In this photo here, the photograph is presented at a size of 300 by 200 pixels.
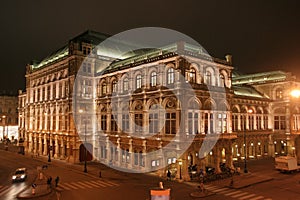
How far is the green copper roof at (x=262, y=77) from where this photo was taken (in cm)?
6006

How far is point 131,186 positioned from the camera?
3328cm

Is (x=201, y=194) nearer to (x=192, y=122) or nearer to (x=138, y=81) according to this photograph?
(x=192, y=122)

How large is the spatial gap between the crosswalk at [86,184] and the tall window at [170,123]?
1022cm

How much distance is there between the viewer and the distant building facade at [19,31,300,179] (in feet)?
127

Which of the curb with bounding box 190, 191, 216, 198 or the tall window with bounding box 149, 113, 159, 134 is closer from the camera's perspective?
the curb with bounding box 190, 191, 216, 198

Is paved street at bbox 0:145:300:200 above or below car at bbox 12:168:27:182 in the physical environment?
below

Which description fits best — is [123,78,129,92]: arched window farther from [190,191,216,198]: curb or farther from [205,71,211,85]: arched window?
[190,191,216,198]: curb

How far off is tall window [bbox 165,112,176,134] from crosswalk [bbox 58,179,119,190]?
1022 cm

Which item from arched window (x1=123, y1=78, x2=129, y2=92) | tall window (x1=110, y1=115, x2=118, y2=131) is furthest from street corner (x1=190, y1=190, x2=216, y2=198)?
arched window (x1=123, y1=78, x2=129, y2=92)

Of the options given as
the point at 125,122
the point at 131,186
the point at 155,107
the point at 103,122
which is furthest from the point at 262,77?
the point at 131,186

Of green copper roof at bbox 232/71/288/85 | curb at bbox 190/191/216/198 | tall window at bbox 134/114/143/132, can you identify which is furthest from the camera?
green copper roof at bbox 232/71/288/85

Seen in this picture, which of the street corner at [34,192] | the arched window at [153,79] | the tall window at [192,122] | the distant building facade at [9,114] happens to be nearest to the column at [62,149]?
the street corner at [34,192]

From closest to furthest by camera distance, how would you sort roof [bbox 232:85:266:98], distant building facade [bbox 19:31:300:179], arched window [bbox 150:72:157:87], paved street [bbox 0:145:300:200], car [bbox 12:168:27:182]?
1. paved street [bbox 0:145:300:200]
2. car [bbox 12:168:27:182]
3. distant building facade [bbox 19:31:300:179]
4. arched window [bbox 150:72:157:87]
5. roof [bbox 232:85:266:98]

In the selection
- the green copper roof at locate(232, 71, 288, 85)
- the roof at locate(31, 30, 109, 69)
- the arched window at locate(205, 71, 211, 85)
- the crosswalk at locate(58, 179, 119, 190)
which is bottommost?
the crosswalk at locate(58, 179, 119, 190)
